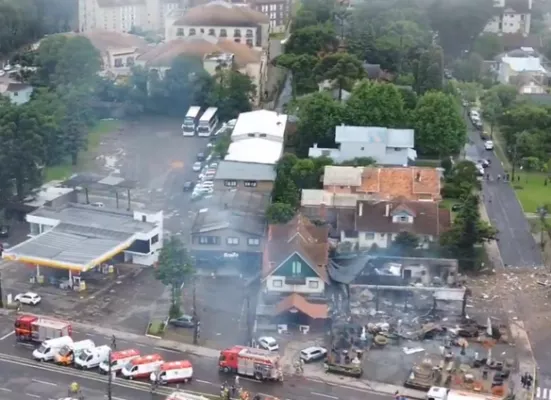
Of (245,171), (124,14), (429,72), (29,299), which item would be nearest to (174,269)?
(29,299)

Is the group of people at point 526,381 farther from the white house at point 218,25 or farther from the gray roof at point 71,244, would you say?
the white house at point 218,25

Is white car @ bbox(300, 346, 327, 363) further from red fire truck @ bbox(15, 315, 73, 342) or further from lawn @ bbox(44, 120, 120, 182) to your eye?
lawn @ bbox(44, 120, 120, 182)

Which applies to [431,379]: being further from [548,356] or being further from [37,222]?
[37,222]

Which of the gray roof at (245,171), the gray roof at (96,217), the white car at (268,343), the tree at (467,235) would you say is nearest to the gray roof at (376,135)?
the gray roof at (245,171)

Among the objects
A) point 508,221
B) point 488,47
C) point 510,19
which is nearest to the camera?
point 508,221

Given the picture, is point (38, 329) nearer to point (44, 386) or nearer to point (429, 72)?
point (44, 386)

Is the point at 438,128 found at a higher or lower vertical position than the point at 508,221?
higher
